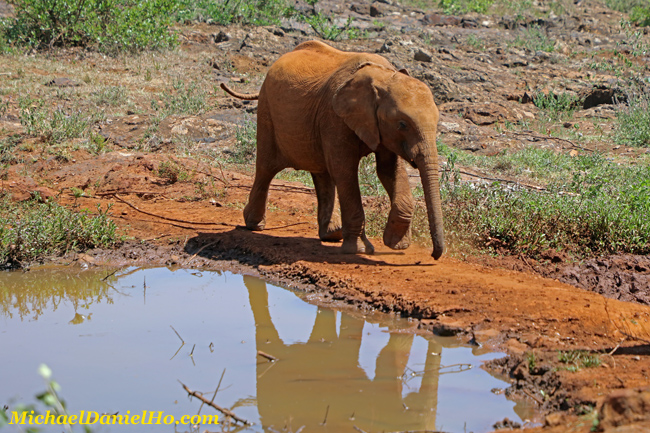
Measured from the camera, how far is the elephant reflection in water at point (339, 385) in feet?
13.0

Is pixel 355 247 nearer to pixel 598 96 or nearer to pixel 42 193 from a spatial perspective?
pixel 42 193

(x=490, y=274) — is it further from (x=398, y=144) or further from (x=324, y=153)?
(x=324, y=153)

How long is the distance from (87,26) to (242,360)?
14.9 metres

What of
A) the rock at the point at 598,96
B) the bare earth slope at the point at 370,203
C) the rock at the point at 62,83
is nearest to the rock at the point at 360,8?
the bare earth slope at the point at 370,203

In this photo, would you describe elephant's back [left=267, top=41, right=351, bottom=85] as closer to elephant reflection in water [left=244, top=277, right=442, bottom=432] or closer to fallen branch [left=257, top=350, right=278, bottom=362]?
elephant reflection in water [left=244, top=277, right=442, bottom=432]

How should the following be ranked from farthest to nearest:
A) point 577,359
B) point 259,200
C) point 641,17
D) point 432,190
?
1. point 641,17
2. point 259,200
3. point 432,190
4. point 577,359

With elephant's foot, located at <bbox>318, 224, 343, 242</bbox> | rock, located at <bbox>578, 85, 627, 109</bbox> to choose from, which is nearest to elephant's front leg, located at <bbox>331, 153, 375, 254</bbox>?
elephant's foot, located at <bbox>318, 224, 343, 242</bbox>

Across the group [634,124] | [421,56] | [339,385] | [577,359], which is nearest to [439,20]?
[421,56]

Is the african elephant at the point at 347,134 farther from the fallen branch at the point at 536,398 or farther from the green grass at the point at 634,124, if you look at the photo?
the green grass at the point at 634,124

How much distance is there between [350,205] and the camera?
23.5 feet

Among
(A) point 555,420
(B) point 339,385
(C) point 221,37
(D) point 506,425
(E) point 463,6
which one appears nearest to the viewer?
(A) point 555,420

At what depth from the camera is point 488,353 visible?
4887 millimetres

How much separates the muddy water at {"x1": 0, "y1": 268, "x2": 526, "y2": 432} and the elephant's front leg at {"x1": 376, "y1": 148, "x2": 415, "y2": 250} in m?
1.25

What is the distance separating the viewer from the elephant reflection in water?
3.96 meters
